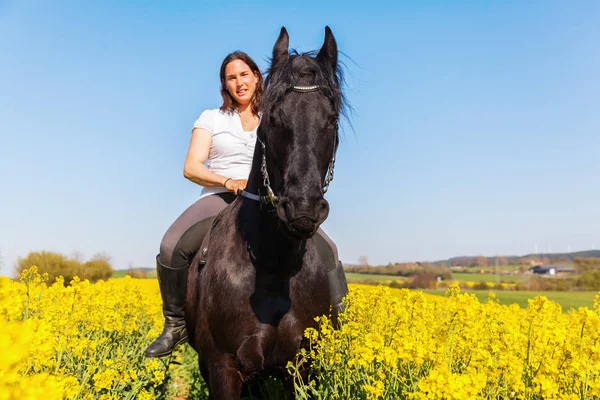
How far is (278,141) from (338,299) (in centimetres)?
180

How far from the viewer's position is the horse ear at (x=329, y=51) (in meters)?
3.94

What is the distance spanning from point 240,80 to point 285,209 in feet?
7.41

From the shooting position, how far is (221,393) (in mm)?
3791

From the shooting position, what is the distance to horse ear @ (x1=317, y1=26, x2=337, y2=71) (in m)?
3.94

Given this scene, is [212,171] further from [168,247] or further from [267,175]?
[267,175]

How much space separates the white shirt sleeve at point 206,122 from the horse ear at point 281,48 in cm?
112

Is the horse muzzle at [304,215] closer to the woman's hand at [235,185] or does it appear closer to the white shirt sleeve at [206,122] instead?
the woman's hand at [235,185]

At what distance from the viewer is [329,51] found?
3.96 meters

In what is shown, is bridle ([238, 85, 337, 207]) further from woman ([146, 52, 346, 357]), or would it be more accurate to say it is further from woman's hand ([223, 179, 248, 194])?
woman ([146, 52, 346, 357])

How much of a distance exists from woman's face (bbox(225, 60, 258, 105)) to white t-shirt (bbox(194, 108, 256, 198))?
9.0 inches

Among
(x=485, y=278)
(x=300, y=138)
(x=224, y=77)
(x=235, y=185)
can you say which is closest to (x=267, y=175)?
(x=300, y=138)

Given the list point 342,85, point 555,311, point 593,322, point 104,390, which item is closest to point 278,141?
point 342,85

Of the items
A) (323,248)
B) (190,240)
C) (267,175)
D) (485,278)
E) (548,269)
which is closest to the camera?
(267,175)

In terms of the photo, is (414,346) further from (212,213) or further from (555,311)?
(555,311)
